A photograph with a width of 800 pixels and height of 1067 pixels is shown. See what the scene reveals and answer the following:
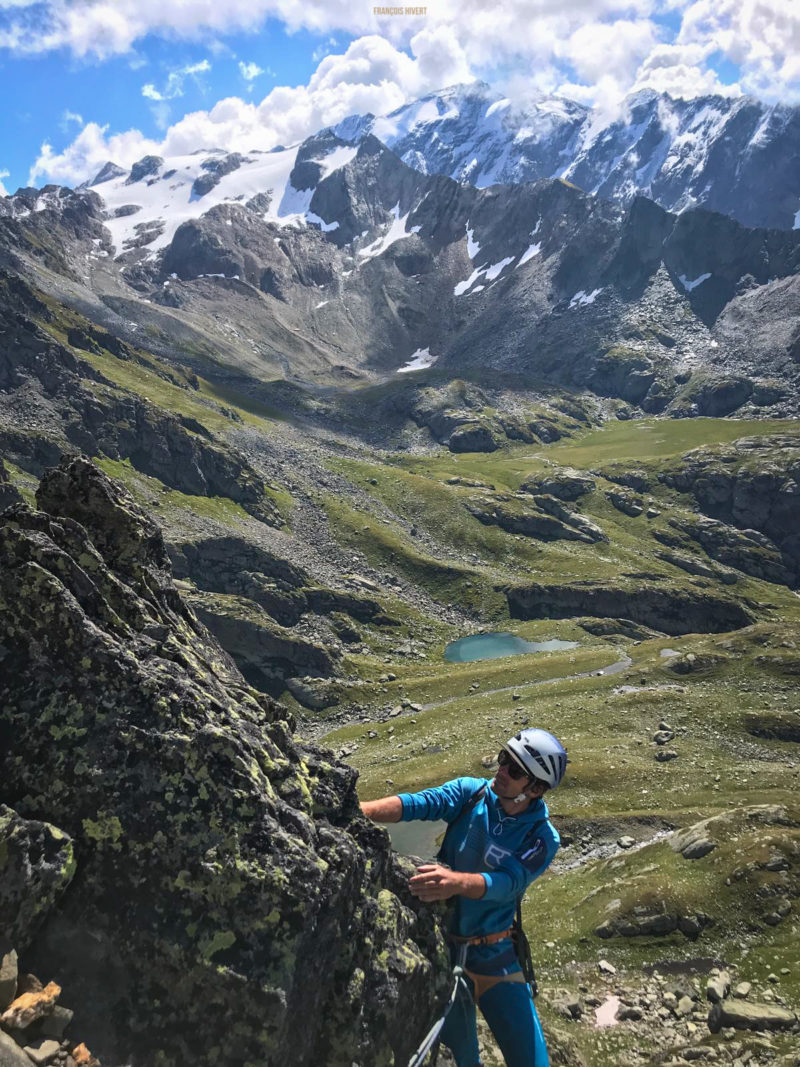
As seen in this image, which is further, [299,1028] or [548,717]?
[548,717]

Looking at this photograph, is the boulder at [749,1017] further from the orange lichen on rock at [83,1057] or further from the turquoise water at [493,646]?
the turquoise water at [493,646]

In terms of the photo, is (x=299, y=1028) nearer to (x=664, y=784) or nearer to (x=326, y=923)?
(x=326, y=923)

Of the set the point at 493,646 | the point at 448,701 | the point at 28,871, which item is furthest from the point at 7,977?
the point at 493,646

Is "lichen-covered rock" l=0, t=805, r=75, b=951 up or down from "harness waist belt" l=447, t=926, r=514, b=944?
up

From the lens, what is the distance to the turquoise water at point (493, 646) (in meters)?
154

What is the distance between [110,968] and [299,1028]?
9.02 ft

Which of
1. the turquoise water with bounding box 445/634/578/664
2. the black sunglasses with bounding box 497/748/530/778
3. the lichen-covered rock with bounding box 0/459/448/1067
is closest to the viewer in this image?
the lichen-covered rock with bounding box 0/459/448/1067

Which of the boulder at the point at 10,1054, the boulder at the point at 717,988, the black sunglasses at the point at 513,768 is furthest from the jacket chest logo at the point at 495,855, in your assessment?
the boulder at the point at 717,988

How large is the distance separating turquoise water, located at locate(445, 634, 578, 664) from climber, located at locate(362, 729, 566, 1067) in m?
140

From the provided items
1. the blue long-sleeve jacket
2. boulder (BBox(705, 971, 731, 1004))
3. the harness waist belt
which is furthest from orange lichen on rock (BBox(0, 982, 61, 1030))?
boulder (BBox(705, 971, 731, 1004))

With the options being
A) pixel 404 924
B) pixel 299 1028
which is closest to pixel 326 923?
pixel 299 1028

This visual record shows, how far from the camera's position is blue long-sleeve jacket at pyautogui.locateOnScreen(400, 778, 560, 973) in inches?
420

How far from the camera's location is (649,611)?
179750 mm

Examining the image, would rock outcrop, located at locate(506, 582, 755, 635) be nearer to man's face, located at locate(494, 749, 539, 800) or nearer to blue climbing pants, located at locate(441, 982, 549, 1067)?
blue climbing pants, located at locate(441, 982, 549, 1067)
